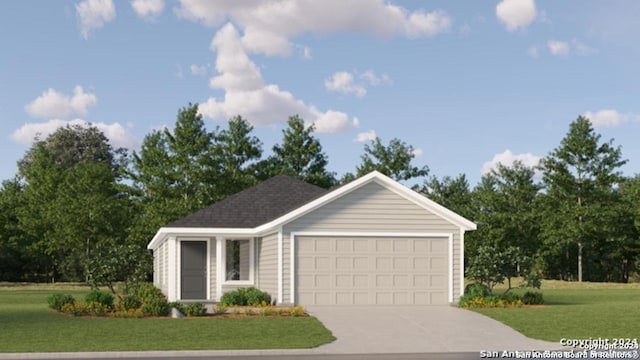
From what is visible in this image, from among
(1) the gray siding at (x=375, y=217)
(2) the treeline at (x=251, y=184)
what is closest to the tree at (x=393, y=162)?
(2) the treeline at (x=251, y=184)

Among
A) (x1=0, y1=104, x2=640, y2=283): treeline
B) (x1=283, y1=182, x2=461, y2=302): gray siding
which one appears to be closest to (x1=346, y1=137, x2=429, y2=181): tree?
(x1=0, y1=104, x2=640, y2=283): treeline

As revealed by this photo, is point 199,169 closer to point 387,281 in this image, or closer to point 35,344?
point 387,281

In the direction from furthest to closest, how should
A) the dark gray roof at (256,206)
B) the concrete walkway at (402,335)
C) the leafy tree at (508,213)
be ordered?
the leafy tree at (508,213)
the dark gray roof at (256,206)
the concrete walkway at (402,335)

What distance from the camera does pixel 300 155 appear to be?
217 ft

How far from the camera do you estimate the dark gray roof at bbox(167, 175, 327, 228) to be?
3350cm

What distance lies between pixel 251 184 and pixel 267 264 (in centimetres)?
3031

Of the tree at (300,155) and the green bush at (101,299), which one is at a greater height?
the tree at (300,155)

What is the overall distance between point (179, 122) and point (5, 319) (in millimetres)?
36308

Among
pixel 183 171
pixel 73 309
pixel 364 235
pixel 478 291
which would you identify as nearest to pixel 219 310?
pixel 73 309

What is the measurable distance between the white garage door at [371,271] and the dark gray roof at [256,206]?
237 centimetres

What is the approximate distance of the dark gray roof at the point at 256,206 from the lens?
33500 mm

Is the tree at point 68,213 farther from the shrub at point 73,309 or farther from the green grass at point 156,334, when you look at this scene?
the green grass at point 156,334


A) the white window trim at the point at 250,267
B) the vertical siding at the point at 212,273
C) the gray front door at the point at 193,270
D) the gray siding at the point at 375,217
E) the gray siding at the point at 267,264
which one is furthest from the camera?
the gray front door at the point at 193,270

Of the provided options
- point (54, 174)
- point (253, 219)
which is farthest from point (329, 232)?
point (54, 174)
